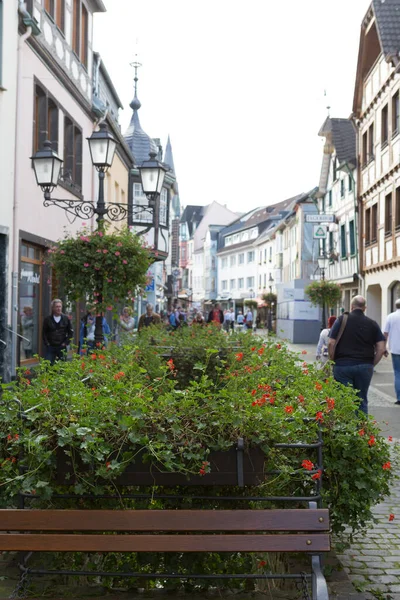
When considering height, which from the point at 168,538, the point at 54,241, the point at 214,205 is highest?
the point at 214,205

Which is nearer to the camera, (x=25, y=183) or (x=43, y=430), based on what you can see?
(x=43, y=430)

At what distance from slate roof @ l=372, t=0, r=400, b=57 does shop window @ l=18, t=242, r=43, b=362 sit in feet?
49.6

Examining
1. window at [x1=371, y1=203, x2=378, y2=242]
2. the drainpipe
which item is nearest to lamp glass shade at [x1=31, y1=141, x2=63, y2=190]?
the drainpipe

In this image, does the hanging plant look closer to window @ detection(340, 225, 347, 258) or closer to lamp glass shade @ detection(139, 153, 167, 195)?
lamp glass shade @ detection(139, 153, 167, 195)

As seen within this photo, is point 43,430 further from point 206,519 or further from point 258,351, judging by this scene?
point 258,351

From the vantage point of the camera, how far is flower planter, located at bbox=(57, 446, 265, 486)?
3.61 metres

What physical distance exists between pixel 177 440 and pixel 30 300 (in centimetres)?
1276

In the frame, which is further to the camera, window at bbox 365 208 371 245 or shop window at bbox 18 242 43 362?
window at bbox 365 208 371 245

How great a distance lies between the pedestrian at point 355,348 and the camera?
30.5 feet

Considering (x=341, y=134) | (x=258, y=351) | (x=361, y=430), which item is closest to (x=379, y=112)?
(x=341, y=134)

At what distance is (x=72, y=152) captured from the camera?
19531mm

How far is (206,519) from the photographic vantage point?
3.36 m

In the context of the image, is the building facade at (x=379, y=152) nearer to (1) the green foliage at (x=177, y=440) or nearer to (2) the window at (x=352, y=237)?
(2) the window at (x=352, y=237)

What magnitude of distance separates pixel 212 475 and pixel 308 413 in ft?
2.54
